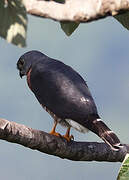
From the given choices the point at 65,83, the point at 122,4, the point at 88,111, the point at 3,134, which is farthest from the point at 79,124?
the point at 122,4

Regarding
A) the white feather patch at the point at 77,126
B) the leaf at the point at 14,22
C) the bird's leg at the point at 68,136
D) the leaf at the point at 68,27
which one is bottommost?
the bird's leg at the point at 68,136

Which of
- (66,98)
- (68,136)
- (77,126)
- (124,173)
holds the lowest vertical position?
(68,136)

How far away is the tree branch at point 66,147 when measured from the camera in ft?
15.7

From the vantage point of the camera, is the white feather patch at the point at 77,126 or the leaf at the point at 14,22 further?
the white feather patch at the point at 77,126

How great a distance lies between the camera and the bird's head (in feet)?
24.8

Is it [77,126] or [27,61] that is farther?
[27,61]

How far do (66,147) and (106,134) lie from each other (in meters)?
0.55

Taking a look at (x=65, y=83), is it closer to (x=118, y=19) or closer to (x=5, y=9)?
(x=118, y=19)

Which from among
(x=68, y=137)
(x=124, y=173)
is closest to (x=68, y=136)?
(x=68, y=137)

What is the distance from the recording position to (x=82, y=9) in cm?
243

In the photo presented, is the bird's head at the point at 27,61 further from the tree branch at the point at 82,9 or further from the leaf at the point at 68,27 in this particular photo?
the tree branch at the point at 82,9

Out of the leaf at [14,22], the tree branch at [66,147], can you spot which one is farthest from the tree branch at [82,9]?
the tree branch at [66,147]

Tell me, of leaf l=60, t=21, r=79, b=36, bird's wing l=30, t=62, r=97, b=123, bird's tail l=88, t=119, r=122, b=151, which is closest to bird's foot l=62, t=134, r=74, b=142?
bird's wing l=30, t=62, r=97, b=123

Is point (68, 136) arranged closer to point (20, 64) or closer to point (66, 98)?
point (66, 98)
